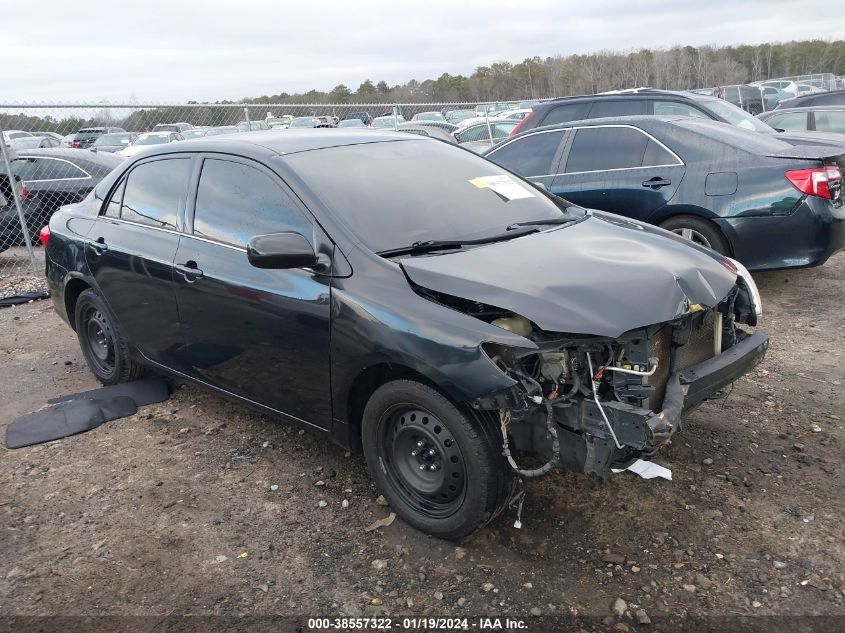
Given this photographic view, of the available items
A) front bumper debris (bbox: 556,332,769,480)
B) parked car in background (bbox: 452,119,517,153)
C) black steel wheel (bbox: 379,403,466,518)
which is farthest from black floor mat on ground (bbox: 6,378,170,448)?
parked car in background (bbox: 452,119,517,153)

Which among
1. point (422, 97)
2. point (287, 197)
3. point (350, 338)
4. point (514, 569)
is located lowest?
point (514, 569)

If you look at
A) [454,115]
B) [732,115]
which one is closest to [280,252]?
[732,115]

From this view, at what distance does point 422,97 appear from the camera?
38844mm

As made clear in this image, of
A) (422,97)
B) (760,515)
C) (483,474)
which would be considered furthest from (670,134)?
(422,97)

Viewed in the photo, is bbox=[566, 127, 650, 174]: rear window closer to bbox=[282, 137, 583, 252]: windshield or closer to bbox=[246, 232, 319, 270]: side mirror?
bbox=[282, 137, 583, 252]: windshield

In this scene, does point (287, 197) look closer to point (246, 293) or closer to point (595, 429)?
point (246, 293)

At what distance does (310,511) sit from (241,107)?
884cm

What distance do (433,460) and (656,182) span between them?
168 inches

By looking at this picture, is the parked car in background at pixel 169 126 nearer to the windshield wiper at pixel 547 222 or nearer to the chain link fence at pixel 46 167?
the chain link fence at pixel 46 167

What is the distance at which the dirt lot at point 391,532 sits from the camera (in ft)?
9.02

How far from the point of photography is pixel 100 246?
4.57 meters

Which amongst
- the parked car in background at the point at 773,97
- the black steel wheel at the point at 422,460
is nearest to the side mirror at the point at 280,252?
the black steel wheel at the point at 422,460

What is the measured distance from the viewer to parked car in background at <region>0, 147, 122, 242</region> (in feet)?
31.5

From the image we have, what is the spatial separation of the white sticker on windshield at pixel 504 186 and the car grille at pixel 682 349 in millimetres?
1258
